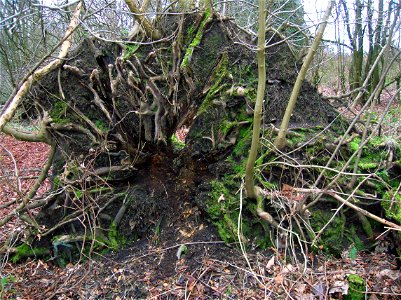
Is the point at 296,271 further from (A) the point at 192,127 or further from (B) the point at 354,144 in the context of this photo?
(A) the point at 192,127

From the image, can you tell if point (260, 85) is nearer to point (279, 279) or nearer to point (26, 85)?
point (279, 279)

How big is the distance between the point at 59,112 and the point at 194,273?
2656mm

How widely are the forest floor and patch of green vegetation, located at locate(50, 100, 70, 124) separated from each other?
97 cm

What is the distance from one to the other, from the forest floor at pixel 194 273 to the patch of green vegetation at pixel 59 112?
0.97 meters

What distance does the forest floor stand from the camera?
10.1 feet

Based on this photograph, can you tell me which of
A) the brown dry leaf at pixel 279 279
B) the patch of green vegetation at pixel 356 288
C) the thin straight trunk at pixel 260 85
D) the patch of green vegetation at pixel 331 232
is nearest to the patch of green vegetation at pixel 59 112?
the thin straight trunk at pixel 260 85

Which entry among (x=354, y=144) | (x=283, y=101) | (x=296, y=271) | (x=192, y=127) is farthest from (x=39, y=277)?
(x=354, y=144)

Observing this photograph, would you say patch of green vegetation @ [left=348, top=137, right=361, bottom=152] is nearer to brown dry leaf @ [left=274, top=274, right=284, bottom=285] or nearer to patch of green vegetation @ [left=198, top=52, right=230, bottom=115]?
patch of green vegetation @ [left=198, top=52, right=230, bottom=115]

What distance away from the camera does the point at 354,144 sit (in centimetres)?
405

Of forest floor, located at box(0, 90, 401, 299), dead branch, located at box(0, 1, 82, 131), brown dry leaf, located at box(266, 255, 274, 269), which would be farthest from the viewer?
brown dry leaf, located at box(266, 255, 274, 269)

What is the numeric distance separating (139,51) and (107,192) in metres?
1.94

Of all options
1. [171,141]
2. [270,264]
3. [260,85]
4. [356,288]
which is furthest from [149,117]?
[356,288]

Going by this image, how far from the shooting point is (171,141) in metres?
4.55

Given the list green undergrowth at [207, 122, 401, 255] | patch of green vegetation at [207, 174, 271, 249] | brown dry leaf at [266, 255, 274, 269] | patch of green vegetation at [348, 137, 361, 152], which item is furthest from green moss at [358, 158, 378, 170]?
brown dry leaf at [266, 255, 274, 269]
